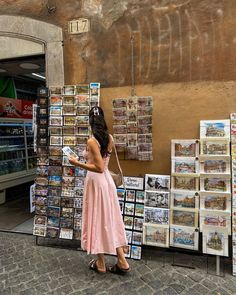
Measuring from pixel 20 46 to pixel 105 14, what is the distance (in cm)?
151

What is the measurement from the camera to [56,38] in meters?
3.73

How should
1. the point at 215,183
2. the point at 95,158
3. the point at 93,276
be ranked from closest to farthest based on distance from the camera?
the point at 95,158, the point at 93,276, the point at 215,183

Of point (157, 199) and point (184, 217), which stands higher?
point (157, 199)

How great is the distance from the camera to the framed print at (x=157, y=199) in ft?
10.4

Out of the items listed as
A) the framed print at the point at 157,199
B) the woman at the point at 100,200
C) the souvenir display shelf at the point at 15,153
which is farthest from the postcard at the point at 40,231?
the souvenir display shelf at the point at 15,153

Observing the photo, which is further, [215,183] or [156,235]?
[156,235]

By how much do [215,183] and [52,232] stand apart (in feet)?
7.79

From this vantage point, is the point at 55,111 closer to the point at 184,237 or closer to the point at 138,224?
the point at 138,224

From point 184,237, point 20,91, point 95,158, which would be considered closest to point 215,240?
point 184,237

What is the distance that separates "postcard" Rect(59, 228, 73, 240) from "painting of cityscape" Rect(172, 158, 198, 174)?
67.3 inches

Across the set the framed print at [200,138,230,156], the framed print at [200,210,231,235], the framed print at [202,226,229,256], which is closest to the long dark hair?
the framed print at [200,138,230,156]

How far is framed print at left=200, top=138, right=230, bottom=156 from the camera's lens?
292 centimetres

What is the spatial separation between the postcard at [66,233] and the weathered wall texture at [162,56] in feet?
3.94

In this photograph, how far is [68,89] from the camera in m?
3.51
